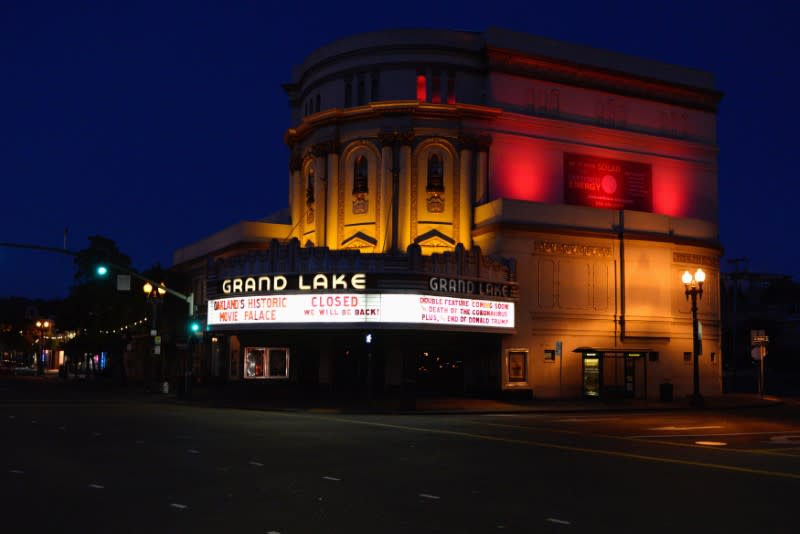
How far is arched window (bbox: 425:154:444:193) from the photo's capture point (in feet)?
157

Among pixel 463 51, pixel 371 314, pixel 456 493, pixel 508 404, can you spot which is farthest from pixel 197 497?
pixel 463 51

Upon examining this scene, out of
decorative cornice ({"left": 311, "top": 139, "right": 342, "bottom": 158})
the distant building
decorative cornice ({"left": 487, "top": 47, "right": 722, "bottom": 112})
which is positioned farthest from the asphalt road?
the distant building

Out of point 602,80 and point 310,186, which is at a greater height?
point 602,80

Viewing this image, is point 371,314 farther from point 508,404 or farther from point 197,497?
point 197,497

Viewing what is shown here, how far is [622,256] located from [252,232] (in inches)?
912

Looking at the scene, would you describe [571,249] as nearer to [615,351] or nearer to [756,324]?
[615,351]

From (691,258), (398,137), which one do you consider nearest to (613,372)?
(691,258)

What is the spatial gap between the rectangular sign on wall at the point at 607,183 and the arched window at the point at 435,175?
8.00 meters

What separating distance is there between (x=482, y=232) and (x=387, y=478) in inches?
1271

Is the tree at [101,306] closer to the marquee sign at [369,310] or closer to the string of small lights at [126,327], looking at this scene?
the string of small lights at [126,327]

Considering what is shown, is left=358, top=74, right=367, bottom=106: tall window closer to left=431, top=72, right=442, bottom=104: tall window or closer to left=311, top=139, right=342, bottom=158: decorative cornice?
left=311, top=139, right=342, bottom=158: decorative cornice

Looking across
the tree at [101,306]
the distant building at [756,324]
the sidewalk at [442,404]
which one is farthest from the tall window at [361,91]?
the distant building at [756,324]

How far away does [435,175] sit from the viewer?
157 feet

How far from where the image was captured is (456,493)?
13391 millimetres
